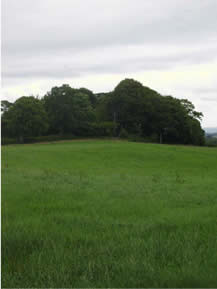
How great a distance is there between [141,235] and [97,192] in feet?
14.7

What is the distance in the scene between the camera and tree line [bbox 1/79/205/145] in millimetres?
57562

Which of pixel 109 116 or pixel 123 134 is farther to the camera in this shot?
pixel 109 116

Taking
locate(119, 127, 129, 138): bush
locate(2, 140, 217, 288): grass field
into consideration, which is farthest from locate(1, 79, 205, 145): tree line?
locate(2, 140, 217, 288): grass field

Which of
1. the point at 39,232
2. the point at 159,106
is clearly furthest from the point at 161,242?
the point at 159,106

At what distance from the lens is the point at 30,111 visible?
2222 inches

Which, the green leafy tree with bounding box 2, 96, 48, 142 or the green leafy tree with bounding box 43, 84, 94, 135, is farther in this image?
the green leafy tree with bounding box 43, 84, 94, 135

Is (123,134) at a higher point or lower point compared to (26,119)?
lower

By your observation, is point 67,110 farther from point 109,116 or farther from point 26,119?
point 109,116

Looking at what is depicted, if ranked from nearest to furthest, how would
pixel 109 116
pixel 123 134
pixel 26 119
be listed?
1. pixel 26 119
2. pixel 123 134
3. pixel 109 116

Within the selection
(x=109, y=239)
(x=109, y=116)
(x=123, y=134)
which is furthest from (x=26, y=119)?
(x=109, y=239)

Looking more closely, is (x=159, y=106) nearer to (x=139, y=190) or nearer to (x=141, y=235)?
(x=139, y=190)

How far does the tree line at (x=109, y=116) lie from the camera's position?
5756 cm

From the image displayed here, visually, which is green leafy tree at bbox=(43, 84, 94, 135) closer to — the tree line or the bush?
the tree line

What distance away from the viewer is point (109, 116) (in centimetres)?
6469
